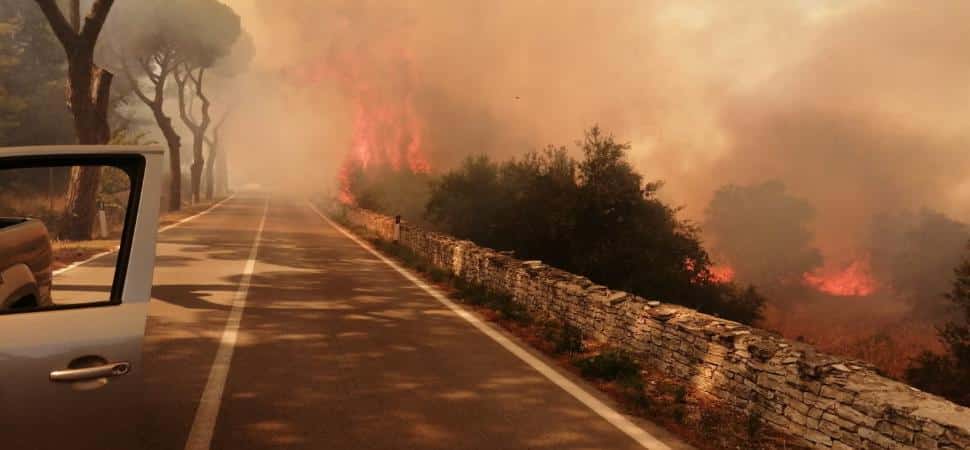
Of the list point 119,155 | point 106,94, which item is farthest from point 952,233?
point 119,155

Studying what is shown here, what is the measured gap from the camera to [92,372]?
9.28 feet

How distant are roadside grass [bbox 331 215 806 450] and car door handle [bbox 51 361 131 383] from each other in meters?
3.75

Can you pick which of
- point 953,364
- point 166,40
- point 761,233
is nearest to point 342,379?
point 953,364

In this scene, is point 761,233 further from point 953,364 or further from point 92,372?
point 92,372

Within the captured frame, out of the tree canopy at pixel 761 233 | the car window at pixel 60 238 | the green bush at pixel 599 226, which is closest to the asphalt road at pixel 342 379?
the car window at pixel 60 238

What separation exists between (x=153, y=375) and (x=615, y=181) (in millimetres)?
18168

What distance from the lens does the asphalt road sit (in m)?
4.82

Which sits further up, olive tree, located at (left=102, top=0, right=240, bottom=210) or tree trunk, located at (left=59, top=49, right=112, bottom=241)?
olive tree, located at (left=102, top=0, right=240, bottom=210)

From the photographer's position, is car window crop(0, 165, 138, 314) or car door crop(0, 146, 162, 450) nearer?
car door crop(0, 146, 162, 450)

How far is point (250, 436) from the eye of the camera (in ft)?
15.4

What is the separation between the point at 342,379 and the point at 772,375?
11.9 ft

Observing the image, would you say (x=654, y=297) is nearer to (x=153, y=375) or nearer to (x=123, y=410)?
(x=153, y=375)

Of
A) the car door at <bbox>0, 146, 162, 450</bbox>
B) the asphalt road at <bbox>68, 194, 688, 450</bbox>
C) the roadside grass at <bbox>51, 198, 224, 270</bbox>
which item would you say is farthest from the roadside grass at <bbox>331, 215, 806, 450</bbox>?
the roadside grass at <bbox>51, 198, 224, 270</bbox>

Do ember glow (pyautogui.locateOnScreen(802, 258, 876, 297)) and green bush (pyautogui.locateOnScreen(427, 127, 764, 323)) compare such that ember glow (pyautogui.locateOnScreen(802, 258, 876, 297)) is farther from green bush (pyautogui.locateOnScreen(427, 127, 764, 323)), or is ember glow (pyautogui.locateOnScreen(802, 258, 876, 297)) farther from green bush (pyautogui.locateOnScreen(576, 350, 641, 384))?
green bush (pyautogui.locateOnScreen(576, 350, 641, 384))
